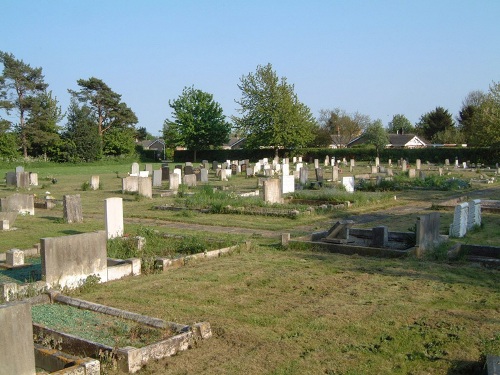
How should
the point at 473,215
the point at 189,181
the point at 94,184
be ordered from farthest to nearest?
the point at 189,181
the point at 94,184
the point at 473,215

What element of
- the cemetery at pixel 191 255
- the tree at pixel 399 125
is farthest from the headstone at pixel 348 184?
the tree at pixel 399 125

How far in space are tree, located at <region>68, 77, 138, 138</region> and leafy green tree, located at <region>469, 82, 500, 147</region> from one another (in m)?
46.9

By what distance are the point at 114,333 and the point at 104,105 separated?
74993mm

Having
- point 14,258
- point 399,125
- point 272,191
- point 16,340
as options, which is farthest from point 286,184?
point 399,125

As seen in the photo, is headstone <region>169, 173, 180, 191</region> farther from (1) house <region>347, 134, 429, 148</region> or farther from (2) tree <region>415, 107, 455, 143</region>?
(2) tree <region>415, 107, 455, 143</region>

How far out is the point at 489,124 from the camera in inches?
2103

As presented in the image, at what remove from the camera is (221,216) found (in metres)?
17.8

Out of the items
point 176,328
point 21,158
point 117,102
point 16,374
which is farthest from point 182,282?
point 117,102

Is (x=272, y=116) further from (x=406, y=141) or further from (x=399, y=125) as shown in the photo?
(x=399, y=125)

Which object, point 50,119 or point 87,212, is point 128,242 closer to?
point 87,212

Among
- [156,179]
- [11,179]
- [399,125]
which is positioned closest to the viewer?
[156,179]

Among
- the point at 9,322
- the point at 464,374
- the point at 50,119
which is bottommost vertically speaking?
the point at 464,374

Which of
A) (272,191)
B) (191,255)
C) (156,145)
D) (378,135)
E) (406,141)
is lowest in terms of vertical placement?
(191,255)

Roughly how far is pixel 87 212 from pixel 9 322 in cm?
1481
